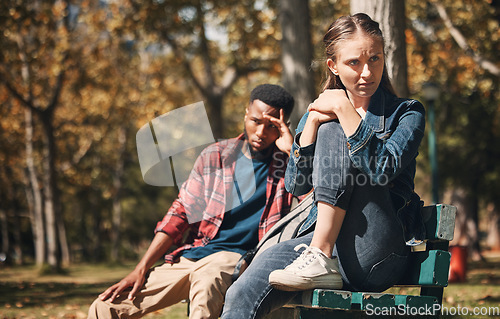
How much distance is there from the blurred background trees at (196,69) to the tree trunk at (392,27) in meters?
0.01

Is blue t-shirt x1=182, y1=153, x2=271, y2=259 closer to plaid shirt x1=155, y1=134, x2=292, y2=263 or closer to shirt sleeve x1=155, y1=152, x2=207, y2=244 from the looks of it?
plaid shirt x1=155, y1=134, x2=292, y2=263

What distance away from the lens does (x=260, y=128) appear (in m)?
3.84

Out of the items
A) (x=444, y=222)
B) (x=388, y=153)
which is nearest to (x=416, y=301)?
(x=444, y=222)

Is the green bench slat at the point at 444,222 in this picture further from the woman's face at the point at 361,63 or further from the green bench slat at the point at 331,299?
the woman's face at the point at 361,63

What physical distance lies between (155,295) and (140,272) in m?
0.16

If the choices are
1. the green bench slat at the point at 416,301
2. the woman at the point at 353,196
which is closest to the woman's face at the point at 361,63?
the woman at the point at 353,196

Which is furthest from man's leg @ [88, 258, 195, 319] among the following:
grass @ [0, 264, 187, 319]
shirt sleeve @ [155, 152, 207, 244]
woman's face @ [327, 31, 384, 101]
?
grass @ [0, 264, 187, 319]

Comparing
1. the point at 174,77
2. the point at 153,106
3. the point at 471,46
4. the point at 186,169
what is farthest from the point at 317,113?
→ the point at 174,77

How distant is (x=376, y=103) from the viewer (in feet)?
9.89

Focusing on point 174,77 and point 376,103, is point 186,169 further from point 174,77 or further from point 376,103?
point 174,77

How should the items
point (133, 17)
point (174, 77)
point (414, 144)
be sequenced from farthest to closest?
point (174, 77)
point (133, 17)
point (414, 144)

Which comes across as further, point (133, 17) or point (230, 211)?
point (133, 17)

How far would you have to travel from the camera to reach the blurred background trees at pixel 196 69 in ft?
38.7

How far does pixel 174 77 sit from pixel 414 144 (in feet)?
84.3
